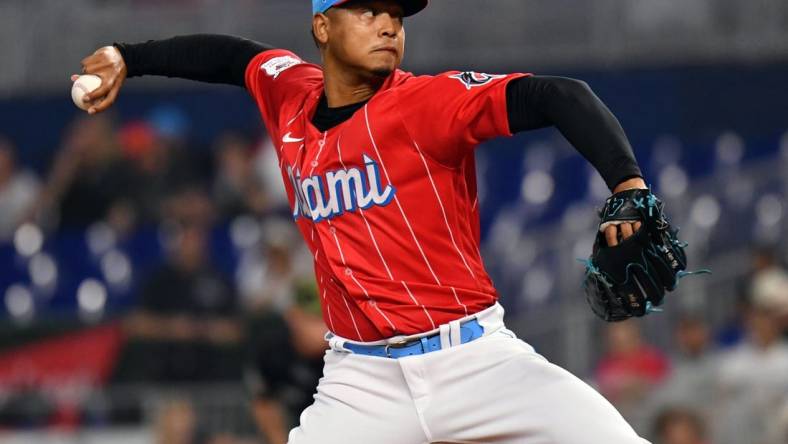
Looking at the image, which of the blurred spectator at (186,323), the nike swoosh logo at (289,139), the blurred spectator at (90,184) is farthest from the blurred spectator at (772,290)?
the blurred spectator at (90,184)

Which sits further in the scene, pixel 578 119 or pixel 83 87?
pixel 83 87

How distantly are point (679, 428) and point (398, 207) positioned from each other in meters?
3.49

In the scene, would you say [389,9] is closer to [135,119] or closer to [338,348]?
[338,348]

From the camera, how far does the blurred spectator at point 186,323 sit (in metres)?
8.34

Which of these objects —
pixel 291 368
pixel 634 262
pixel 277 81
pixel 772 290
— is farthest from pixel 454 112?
pixel 772 290

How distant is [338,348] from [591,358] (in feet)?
14.0

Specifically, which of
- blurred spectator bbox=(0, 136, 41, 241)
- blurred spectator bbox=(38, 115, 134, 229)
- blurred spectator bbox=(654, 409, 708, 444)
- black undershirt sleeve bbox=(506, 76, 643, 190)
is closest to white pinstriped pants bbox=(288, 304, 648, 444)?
black undershirt sleeve bbox=(506, 76, 643, 190)

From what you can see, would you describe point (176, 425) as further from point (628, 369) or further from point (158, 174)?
point (158, 174)

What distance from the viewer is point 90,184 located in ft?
35.0

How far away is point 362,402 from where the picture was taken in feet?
11.3

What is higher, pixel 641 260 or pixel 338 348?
pixel 641 260

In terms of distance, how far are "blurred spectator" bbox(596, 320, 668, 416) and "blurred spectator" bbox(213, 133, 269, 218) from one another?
3.49 meters

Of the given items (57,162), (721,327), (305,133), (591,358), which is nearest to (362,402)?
(305,133)

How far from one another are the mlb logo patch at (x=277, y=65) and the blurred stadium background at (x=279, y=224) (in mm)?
1990
